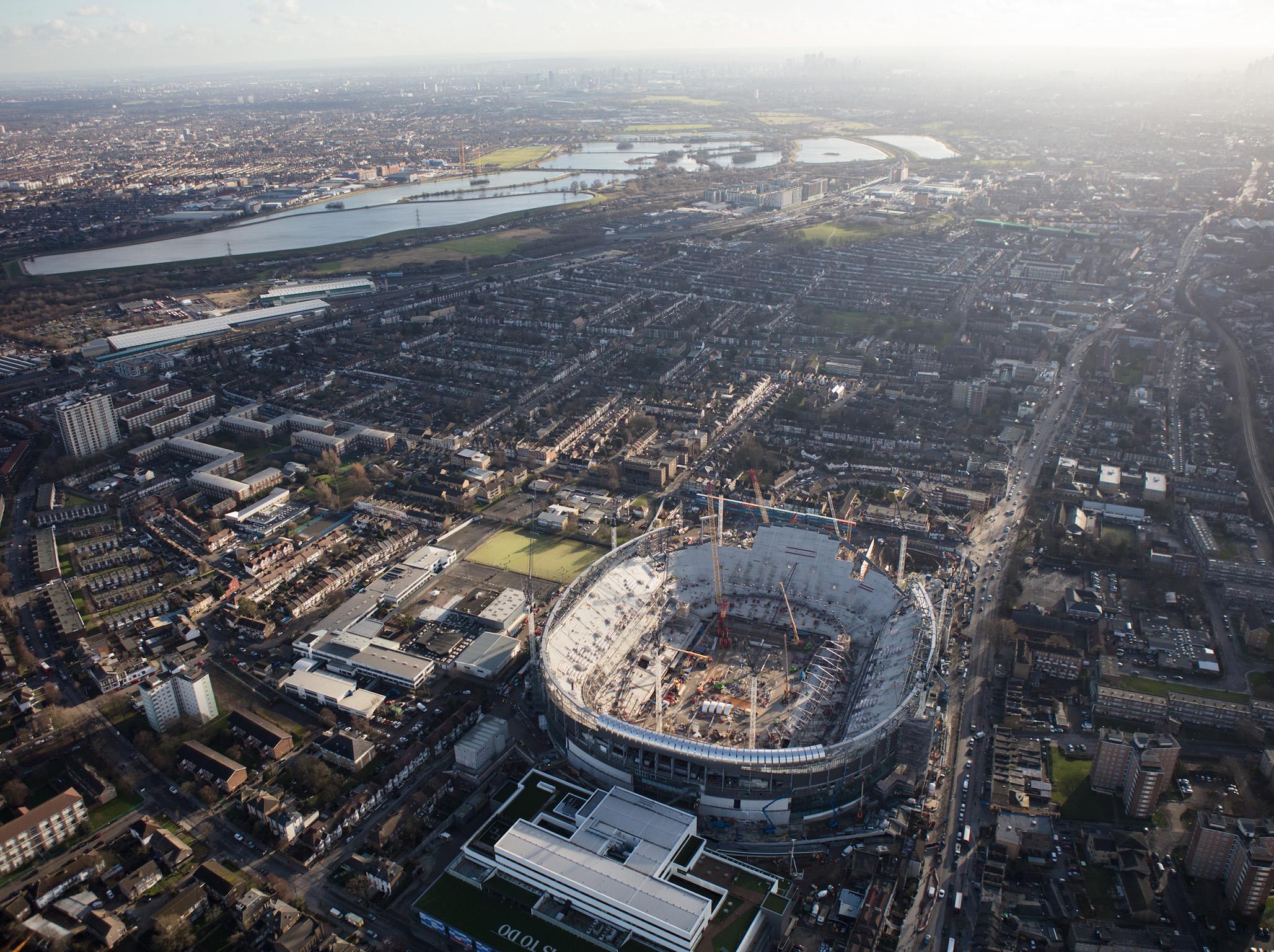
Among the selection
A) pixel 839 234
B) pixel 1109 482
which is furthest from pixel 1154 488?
pixel 839 234

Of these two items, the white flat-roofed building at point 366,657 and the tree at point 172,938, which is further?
the white flat-roofed building at point 366,657

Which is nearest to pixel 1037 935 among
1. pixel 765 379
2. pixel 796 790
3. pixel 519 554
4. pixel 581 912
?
pixel 796 790


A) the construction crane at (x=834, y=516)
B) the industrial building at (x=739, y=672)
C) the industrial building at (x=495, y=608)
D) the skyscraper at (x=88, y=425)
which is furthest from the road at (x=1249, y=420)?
the skyscraper at (x=88, y=425)

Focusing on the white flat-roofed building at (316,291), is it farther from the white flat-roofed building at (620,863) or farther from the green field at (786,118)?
the green field at (786,118)

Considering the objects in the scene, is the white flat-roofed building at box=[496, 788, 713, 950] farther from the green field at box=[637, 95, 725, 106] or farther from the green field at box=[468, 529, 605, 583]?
the green field at box=[637, 95, 725, 106]

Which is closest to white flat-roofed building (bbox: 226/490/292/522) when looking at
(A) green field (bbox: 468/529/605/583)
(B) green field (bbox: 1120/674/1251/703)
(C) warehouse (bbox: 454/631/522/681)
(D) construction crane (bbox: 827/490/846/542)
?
(A) green field (bbox: 468/529/605/583)

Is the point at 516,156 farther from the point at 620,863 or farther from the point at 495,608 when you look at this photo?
the point at 620,863
